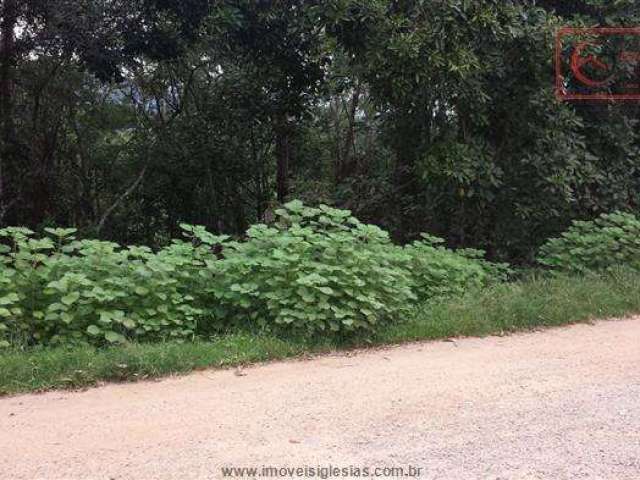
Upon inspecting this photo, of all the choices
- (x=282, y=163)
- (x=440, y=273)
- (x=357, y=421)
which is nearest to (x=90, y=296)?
(x=357, y=421)

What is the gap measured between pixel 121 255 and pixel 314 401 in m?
2.52

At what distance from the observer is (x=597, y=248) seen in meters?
8.31

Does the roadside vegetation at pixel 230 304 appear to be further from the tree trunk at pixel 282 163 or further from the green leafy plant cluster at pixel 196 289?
the tree trunk at pixel 282 163

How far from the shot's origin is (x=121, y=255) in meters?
5.81

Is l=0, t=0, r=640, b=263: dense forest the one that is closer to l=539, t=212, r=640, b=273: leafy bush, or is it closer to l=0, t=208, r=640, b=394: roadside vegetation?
l=539, t=212, r=640, b=273: leafy bush

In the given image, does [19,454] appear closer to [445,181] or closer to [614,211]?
[445,181]

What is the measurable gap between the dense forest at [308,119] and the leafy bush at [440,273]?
4.15 ft

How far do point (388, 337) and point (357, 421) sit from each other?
185 centimetres

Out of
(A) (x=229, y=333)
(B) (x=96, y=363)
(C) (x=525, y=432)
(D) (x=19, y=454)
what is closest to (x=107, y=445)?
(D) (x=19, y=454)

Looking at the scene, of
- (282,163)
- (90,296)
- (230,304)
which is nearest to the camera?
(90,296)

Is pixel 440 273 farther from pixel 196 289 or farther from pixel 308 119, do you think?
pixel 308 119

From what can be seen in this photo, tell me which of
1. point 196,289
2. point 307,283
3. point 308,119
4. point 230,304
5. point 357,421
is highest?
point 308,119

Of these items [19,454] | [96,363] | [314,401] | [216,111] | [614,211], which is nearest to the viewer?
[19,454]

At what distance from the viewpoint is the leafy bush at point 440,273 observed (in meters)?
7.01
